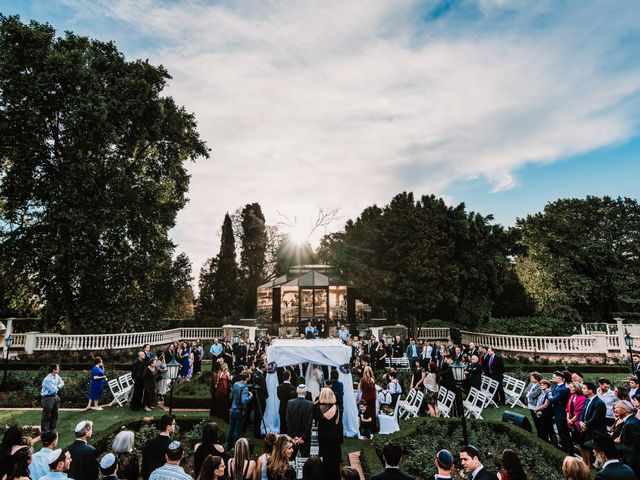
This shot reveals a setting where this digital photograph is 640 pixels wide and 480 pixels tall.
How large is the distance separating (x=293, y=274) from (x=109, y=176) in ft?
59.1

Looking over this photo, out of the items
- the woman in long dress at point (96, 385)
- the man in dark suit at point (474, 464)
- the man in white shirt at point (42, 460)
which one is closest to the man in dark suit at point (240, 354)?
the woman in long dress at point (96, 385)

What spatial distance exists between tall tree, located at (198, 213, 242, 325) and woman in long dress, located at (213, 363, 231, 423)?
23.2m

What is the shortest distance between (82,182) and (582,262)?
3636 cm

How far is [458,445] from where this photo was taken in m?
8.46

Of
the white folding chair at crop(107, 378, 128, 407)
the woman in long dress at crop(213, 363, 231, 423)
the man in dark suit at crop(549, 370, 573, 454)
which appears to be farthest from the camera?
the white folding chair at crop(107, 378, 128, 407)

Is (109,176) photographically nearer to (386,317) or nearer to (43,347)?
(43,347)

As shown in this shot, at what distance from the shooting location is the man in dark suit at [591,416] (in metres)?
6.80

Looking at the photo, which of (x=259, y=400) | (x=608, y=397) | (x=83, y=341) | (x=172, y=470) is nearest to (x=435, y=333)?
(x=608, y=397)

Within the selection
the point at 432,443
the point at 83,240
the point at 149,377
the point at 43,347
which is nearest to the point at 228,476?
the point at 432,443

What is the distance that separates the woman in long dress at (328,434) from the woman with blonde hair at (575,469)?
12.1 feet

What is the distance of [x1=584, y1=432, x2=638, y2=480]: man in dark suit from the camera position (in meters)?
4.19

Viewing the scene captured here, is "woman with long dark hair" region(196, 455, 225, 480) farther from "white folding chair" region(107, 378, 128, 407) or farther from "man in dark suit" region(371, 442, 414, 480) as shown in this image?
"white folding chair" region(107, 378, 128, 407)

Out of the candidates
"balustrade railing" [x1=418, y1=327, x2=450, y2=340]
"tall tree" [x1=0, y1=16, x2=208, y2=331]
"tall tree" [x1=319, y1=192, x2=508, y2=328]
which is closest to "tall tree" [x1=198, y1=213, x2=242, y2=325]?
"tall tree" [x1=0, y1=16, x2=208, y2=331]

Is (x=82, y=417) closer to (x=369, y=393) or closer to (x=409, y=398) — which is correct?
(x=369, y=393)
